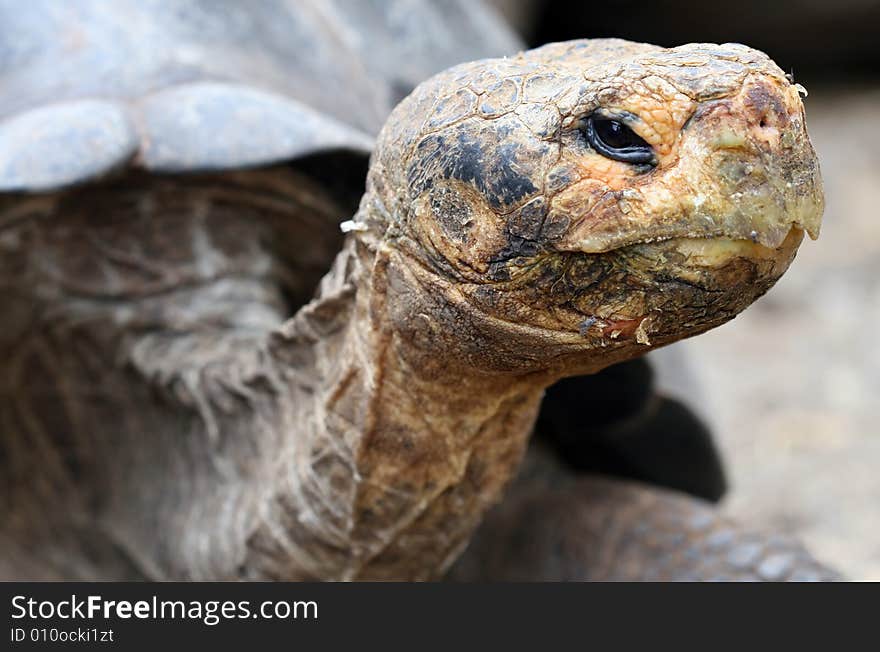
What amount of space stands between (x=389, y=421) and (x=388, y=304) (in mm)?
180

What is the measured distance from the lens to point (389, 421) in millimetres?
1572

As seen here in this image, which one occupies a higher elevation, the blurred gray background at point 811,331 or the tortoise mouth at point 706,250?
the blurred gray background at point 811,331

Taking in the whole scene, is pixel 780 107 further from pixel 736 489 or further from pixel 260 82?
pixel 736 489

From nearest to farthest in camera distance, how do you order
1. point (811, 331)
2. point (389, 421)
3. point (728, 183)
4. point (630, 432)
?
point (728, 183)
point (389, 421)
point (630, 432)
point (811, 331)

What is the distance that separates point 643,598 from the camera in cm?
191

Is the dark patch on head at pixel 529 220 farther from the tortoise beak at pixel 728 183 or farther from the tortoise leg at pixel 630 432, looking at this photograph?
the tortoise leg at pixel 630 432

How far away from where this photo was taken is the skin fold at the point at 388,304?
1.20m

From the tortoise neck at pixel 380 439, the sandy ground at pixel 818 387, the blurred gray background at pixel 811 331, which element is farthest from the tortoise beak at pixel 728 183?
the sandy ground at pixel 818 387

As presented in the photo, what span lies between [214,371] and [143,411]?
0.36m

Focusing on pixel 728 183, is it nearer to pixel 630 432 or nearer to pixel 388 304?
pixel 388 304

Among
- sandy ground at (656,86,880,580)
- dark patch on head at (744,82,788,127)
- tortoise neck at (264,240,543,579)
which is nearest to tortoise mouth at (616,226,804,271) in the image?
dark patch on head at (744,82,788,127)

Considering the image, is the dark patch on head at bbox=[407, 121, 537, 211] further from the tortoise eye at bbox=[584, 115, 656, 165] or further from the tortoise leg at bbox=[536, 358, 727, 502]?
the tortoise leg at bbox=[536, 358, 727, 502]

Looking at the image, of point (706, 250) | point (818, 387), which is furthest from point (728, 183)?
point (818, 387)

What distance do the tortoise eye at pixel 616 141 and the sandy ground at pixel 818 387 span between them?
5.05ft
